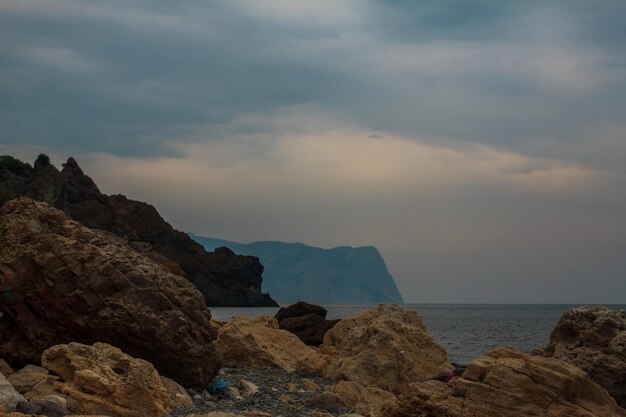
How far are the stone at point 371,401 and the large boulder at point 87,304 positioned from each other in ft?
11.9

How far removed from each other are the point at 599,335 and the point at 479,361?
249 inches

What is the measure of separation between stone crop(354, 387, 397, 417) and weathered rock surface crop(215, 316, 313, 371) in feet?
20.6

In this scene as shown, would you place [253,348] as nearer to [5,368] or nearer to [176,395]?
[176,395]

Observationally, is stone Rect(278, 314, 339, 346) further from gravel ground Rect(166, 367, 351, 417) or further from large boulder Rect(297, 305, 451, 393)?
gravel ground Rect(166, 367, 351, 417)

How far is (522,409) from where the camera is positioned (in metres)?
13.7

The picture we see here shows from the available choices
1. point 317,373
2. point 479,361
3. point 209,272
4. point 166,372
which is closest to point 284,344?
point 317,373

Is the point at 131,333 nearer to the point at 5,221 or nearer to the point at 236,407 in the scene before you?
the point at 236,407

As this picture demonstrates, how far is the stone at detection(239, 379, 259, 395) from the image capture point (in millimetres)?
19125

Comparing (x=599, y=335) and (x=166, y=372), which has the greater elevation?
(x=599, y=335)

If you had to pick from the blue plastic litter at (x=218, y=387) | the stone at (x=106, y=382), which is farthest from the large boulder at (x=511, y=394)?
the blue plastic litter at (x=218, y=387)

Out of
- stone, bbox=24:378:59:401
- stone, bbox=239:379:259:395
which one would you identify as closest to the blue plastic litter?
stone, bbox=239:379:259:395

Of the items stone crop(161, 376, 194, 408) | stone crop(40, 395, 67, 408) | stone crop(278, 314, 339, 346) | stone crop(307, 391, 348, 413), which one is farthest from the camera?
stone crop(278, 314, 339, 346)

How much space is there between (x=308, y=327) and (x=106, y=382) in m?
23.5

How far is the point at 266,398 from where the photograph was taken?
1834cm
